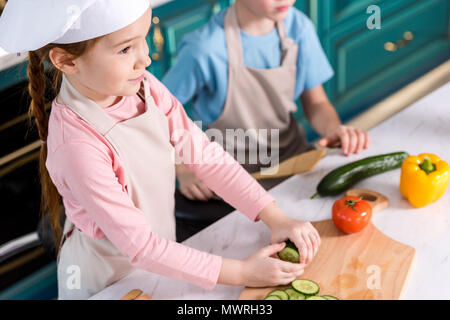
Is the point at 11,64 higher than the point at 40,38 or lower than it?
lower

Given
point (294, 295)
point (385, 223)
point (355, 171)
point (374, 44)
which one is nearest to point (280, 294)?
point (294, 295)

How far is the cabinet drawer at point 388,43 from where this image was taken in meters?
3.01

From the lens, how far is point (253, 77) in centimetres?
179

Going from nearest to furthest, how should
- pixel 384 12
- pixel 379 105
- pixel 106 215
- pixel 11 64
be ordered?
1. pixel 106 215
2. pixel 11 64
3. pixel 384 12
4. pixel 379 105

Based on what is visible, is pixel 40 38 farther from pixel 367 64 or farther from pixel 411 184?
pixel 367 64

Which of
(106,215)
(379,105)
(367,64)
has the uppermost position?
(106,215)

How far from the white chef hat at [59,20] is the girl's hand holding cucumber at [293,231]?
0.52m

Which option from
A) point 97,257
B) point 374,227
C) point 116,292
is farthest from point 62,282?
point 374,227

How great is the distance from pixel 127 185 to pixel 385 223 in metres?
0.57

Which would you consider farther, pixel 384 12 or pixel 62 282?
pixel 384 12

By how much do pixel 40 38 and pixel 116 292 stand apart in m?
0.52

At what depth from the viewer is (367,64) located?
3.14 metres
